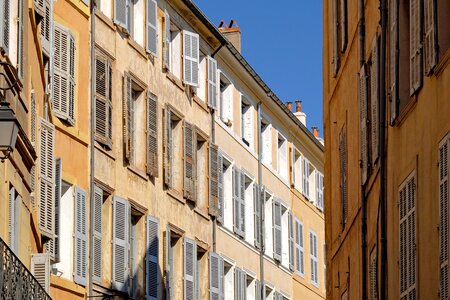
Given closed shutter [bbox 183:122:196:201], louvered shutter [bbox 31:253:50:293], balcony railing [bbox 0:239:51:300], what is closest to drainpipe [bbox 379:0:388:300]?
louvered shutter [bbox 31:253:50:293]

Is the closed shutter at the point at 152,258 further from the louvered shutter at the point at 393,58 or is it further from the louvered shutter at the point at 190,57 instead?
the louvered shutter at the point at 393,58

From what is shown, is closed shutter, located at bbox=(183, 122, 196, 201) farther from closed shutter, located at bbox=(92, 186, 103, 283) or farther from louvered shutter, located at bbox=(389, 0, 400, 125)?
louvered shutter, located at bbox=(389, 0, 400, 125)

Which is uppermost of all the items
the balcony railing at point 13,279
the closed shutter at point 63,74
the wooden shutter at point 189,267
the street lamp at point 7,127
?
the closed shutter at point 63,74

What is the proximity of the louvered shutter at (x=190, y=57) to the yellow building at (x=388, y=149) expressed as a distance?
8016 millimetres

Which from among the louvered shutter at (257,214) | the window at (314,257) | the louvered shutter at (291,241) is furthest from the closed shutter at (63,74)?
the window at (314,257)

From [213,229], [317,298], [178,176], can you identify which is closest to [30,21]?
[178,176]

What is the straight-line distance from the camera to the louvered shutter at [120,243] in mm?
33000

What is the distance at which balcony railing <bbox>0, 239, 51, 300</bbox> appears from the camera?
16359 millimetres

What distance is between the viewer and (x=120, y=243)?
1313 inches

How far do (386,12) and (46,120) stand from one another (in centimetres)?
646

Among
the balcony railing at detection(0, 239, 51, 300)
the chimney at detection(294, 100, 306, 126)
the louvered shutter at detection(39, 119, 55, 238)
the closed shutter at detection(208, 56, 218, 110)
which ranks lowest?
the balcony railing at detection(0, 239, 51, 300)

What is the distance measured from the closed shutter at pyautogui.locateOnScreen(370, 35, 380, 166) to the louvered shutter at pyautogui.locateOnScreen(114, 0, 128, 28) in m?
10.3

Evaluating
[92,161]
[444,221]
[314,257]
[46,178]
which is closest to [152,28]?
[92,161]

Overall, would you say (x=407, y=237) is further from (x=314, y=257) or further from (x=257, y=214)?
(x=314, y=257)
